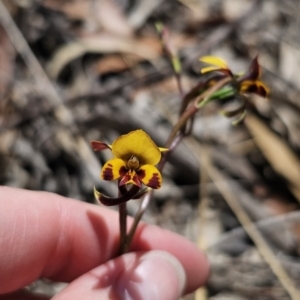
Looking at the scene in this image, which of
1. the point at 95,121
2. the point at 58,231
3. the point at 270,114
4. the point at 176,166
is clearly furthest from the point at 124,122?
the point at 58,231

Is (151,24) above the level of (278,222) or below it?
above

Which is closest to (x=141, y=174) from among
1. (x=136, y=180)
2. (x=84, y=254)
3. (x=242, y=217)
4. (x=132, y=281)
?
(x=136, y=180)

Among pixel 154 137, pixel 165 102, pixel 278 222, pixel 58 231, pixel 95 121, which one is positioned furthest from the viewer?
pixel 165 102

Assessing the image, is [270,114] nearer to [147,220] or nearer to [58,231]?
[147,220]

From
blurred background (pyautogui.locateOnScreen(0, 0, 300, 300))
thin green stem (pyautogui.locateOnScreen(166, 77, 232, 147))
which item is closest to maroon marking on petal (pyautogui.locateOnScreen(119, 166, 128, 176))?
thin green stem (pyautogui.locateOnScreen(166, 77, 232, 147))

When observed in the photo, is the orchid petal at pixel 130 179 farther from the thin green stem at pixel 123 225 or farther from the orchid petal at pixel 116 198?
the thin green stem at pixel 123 225

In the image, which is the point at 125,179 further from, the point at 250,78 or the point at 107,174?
the point at 250,78

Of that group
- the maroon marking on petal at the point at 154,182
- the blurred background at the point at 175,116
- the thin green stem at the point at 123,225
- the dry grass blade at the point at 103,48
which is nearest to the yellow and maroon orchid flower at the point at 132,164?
the maroon marking on petal at the point at 154,182
